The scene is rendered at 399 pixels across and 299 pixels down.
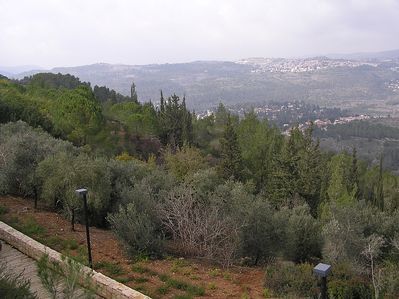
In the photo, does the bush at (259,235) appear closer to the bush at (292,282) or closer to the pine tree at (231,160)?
the bush at (292,282)

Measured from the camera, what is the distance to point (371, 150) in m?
94.3

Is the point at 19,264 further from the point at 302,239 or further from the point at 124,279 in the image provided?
the point at 302,239

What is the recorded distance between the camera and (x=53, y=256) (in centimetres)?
795

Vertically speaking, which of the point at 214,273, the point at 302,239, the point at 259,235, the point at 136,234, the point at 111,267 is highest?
the point at 136,234

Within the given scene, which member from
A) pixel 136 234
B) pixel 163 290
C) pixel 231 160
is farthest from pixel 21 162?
pixel 231 160

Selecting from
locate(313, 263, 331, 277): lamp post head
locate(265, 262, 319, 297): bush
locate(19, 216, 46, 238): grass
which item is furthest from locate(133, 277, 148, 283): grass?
locate(313, 263, 331, 277): lamp post head

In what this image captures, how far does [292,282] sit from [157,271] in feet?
8.87

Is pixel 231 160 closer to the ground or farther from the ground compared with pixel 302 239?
closer to the ground

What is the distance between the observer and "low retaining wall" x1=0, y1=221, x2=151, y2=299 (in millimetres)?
6807

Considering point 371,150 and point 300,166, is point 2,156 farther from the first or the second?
point 371,150

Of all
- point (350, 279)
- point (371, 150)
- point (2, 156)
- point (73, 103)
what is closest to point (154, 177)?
point (2, 156)

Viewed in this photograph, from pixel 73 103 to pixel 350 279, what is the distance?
2315 cm

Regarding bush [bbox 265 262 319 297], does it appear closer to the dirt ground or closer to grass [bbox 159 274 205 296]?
the dirt ground

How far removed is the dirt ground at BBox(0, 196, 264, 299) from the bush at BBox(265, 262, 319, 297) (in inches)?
11.5
